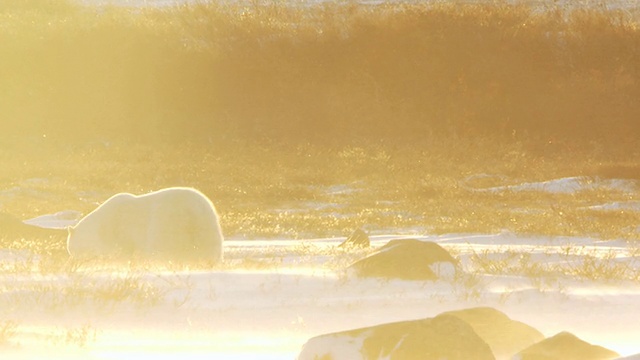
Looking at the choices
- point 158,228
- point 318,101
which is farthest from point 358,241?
point 318,101

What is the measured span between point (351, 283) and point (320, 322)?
4.75 feet

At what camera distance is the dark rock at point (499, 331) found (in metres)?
5.16

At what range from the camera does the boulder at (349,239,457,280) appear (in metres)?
8.12

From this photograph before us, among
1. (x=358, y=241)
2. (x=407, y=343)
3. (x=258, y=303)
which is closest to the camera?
(x=407, y=343)

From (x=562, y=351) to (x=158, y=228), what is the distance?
16.6ft

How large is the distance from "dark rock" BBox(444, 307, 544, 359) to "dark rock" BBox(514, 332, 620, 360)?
450 millimetres

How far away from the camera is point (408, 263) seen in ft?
27.3

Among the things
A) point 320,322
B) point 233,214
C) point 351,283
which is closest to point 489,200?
point 233,214

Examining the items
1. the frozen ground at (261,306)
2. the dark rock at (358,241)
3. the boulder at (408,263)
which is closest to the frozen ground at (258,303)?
the frozen ground at (261,306)

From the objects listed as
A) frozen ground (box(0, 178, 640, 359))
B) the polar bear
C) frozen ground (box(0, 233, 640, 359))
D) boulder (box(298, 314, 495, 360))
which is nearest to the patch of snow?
frozen ground (box(0, 178, 640, 359))

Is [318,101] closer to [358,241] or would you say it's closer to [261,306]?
[358,241]

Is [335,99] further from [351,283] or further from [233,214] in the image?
[351,283]

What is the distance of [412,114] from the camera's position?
26312 millimetres

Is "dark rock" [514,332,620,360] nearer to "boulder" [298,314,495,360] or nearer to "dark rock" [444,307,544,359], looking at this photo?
"boulder" [298,314,495,360]
